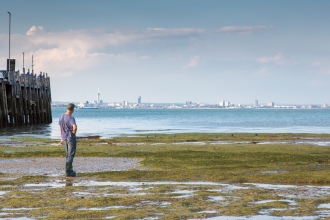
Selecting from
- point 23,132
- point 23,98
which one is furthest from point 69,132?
point 23,98

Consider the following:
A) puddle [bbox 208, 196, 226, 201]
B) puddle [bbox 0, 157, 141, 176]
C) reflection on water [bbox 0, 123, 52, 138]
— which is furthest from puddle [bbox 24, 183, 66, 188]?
reflection on water [bbox 0, 123, 52, 138]

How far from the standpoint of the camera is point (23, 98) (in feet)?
235

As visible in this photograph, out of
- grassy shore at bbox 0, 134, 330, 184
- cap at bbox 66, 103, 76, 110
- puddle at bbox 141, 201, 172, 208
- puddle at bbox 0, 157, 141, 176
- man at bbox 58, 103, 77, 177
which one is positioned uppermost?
cap at bbox 66, 103, 76, 110

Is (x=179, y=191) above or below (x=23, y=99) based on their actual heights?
below

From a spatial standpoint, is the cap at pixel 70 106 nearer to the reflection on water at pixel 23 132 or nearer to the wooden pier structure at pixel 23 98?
the reflection on water at pixel 23 132

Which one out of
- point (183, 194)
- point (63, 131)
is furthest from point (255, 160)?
point (183, 194)

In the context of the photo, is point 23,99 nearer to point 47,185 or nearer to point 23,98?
point 23,98

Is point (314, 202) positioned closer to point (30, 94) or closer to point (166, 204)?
point (166, 204)

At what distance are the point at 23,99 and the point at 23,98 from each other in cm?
34

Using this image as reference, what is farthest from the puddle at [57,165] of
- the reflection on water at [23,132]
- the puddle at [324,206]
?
the reflection on water at [23,132]

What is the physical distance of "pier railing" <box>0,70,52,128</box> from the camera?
6153cm

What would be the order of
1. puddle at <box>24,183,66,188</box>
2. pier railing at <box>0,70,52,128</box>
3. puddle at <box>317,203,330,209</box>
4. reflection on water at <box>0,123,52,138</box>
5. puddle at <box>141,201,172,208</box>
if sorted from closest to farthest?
puddle at <box>317,203,330,209</box> → puddle at <box>141,201,172,208</box> → puddle at <box>24,183,66,188</box> → reflection on water at <box>0,123,52,138</box> → pier railing at <box>0,70,52,128</box>

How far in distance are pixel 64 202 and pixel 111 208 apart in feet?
3.97

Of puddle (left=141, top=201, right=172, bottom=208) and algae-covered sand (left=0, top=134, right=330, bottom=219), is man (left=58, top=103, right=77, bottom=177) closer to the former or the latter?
algae-covered sand (left=0, top=134, right=330, bottom=219)
